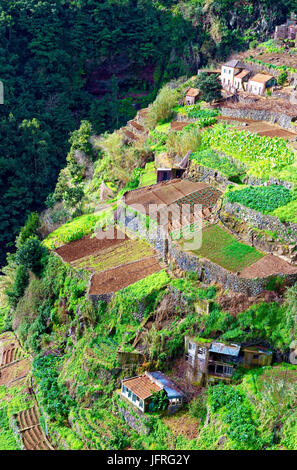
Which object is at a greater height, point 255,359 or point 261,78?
point 261,78

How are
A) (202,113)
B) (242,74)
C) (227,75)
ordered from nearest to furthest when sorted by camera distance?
(202,113) < (242,74) < (227,75)

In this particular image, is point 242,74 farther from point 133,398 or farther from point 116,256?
point 133,398

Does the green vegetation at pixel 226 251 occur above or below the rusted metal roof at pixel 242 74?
below

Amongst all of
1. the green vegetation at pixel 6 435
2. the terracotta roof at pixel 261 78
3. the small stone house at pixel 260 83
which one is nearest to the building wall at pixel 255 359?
the green vegetation at pixel 6 435

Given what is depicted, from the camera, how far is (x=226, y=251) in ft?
74.6

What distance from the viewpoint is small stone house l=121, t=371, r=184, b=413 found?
65.4ft

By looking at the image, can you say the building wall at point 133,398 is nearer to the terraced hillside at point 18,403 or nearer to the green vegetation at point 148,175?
the terraced hillside at point 18,403

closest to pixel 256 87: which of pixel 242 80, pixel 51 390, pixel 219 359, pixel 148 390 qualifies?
pixel 242 80

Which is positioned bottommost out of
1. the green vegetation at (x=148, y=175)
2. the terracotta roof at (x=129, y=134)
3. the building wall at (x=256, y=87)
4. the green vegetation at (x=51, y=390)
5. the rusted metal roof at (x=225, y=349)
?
the green vegetation at (x=51, y=390)

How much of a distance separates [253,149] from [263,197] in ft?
20.6

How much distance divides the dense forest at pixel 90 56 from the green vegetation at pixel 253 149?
15.7 metres

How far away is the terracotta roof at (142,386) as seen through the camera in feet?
65.6

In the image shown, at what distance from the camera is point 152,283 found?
2289 cm

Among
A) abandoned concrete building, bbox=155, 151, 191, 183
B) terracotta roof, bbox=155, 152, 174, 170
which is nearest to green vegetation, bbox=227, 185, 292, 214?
abandoned concrete building, bbox=155, 151, 191, 183
